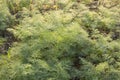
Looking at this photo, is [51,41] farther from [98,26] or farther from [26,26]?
[98,26]

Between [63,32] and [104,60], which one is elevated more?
[63,32]

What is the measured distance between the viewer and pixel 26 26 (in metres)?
3.64

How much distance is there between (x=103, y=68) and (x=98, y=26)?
956 mm

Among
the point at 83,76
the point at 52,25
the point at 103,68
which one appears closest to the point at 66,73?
the point at 83,76

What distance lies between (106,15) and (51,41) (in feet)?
3.49

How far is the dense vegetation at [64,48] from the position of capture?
323 centimetres

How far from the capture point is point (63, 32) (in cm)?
357

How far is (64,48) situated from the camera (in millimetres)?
3461

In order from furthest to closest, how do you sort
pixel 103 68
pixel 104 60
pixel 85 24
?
pixel 85 24 → pixel 104 60 → pixel 103 68

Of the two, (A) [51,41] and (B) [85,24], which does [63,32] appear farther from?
(B) [85,24]

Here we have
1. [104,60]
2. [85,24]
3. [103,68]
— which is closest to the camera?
[103,68]

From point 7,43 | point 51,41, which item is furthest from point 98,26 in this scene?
point 7,43

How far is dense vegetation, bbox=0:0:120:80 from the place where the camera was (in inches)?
127

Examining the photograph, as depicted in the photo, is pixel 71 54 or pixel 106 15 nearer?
pixel 71 54
